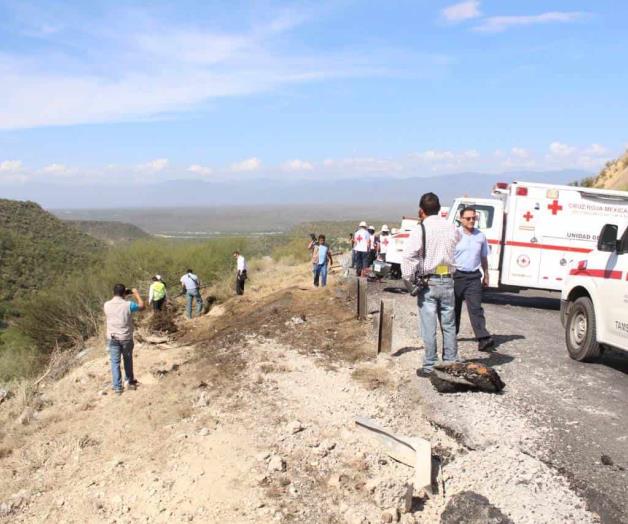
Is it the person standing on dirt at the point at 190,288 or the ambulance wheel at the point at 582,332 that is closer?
the ambulance wheel at the point at 582,332

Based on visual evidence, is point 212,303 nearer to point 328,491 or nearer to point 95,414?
point 95,414

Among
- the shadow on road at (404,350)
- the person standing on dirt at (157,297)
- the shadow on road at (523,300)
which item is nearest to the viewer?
the shadow on road at (404,350)

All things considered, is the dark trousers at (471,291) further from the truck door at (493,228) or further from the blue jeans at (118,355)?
the truck door at (493,228)

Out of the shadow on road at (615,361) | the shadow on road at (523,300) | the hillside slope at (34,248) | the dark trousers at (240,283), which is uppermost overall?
the shadow on road at (615,361)

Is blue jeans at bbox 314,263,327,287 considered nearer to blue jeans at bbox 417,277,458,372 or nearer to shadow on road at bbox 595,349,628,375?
shadow on road at bbox 595,349,628,375

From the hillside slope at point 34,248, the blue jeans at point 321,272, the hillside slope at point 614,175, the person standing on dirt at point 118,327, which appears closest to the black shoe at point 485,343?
the person standing on dirt at point 118,327

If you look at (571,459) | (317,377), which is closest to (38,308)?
(317,377)

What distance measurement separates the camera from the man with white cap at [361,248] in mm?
17141

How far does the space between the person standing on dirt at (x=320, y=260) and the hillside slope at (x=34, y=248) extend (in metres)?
29.2

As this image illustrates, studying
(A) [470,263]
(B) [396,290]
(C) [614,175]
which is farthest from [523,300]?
(C) [614,175]

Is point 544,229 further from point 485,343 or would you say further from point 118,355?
point 118,355

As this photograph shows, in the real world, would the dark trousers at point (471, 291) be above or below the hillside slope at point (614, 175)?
below

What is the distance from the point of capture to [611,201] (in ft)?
39.9

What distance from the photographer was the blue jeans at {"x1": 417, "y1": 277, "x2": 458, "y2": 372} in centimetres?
629
